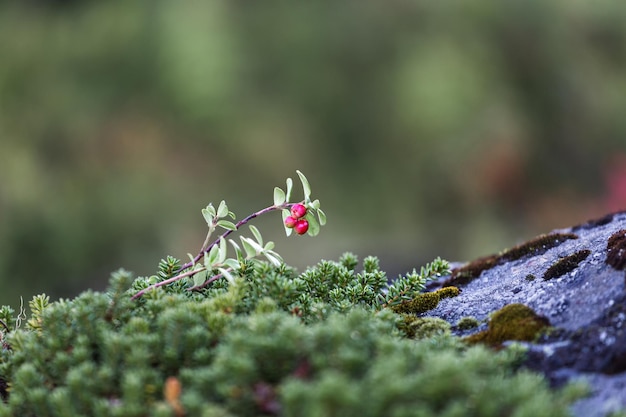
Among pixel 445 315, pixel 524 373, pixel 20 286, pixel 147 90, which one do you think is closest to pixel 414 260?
pixel 147 90

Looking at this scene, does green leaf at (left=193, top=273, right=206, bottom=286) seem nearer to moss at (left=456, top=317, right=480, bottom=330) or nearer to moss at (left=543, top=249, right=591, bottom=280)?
moss at (left=456, top=317, right=480, bottom=330)

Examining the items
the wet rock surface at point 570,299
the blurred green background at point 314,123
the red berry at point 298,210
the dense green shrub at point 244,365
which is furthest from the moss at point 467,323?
the blurred green background at point 314,123

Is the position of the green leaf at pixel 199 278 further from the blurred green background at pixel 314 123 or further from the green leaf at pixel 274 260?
the blurred green background at pixel 314 123

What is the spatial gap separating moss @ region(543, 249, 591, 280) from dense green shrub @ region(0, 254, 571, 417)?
0.56 m

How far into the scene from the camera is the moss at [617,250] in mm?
2041

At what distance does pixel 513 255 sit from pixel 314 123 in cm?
456

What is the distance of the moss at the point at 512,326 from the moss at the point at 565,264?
248 millimetres

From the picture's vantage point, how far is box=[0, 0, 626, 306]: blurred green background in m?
6.88

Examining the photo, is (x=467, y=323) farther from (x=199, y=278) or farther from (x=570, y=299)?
(x=199, y=278)

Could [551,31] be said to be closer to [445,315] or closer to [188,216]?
[188,216]

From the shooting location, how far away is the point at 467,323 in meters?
2.24

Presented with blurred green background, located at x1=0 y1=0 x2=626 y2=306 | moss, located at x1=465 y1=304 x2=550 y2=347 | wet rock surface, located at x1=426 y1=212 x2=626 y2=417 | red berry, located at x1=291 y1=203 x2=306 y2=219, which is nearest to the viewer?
wet rock surface, located at x1=426 y1=212 x2=626 y2=417

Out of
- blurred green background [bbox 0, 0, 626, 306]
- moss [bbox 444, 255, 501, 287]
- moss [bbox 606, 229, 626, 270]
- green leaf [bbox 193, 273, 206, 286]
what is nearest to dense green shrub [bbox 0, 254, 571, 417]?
green leaf [bbox 193, 273, 206, 286]

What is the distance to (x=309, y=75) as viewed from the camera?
7.34 m
